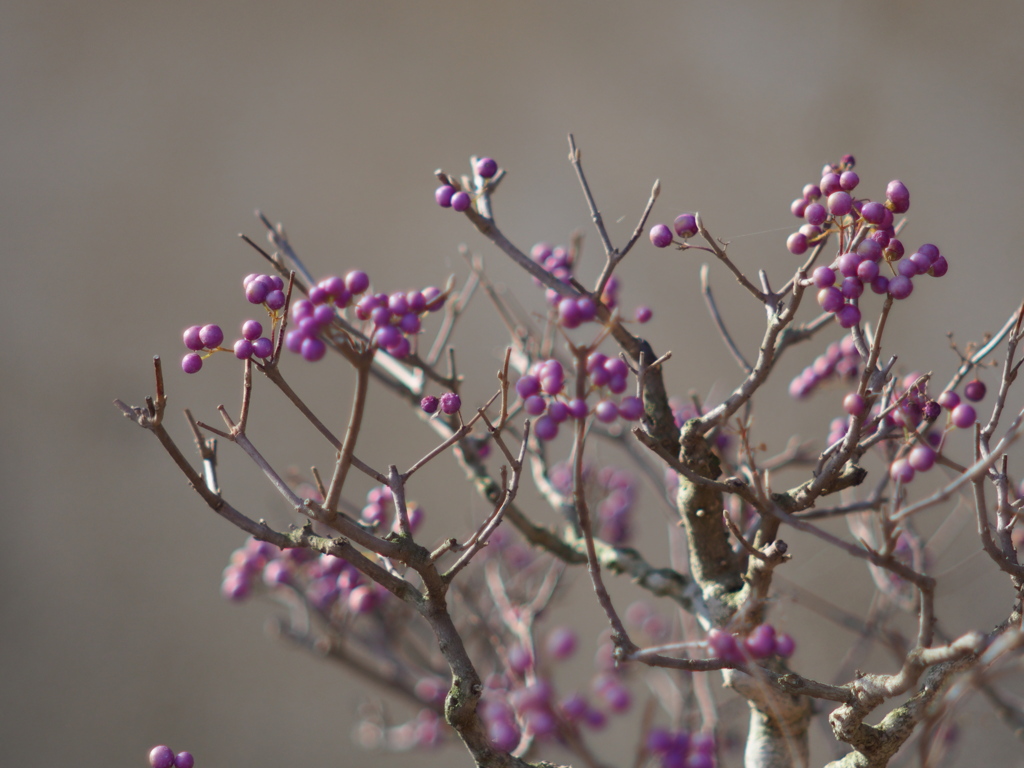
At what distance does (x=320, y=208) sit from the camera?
6.26 feet

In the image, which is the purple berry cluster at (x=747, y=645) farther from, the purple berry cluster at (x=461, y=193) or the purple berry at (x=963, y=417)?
the purple berry cluster at (x=461, y=193)

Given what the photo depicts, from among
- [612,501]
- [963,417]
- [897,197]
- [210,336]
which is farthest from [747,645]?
[612,501]

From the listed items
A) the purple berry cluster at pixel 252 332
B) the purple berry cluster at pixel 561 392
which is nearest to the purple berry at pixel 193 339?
the purple berry cluster at pixel 252 332

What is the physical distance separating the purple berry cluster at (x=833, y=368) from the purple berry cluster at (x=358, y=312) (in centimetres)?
47

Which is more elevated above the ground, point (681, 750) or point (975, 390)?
point (975, 390)

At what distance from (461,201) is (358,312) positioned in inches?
5.4

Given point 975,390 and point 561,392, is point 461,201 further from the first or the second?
point 975,390

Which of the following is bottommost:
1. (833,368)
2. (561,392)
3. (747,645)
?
(747,645)

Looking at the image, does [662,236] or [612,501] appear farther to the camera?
[612,501]

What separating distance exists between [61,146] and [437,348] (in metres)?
1.56

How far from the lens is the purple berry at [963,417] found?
0.50m

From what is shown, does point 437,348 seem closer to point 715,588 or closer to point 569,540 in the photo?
point 569,540

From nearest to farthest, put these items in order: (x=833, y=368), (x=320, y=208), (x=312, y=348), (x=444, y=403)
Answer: (x=312, y=348) → (x=444, y=403) → (x=833, y=368) → (x=320, y=208)

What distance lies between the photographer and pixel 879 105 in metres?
1.77
